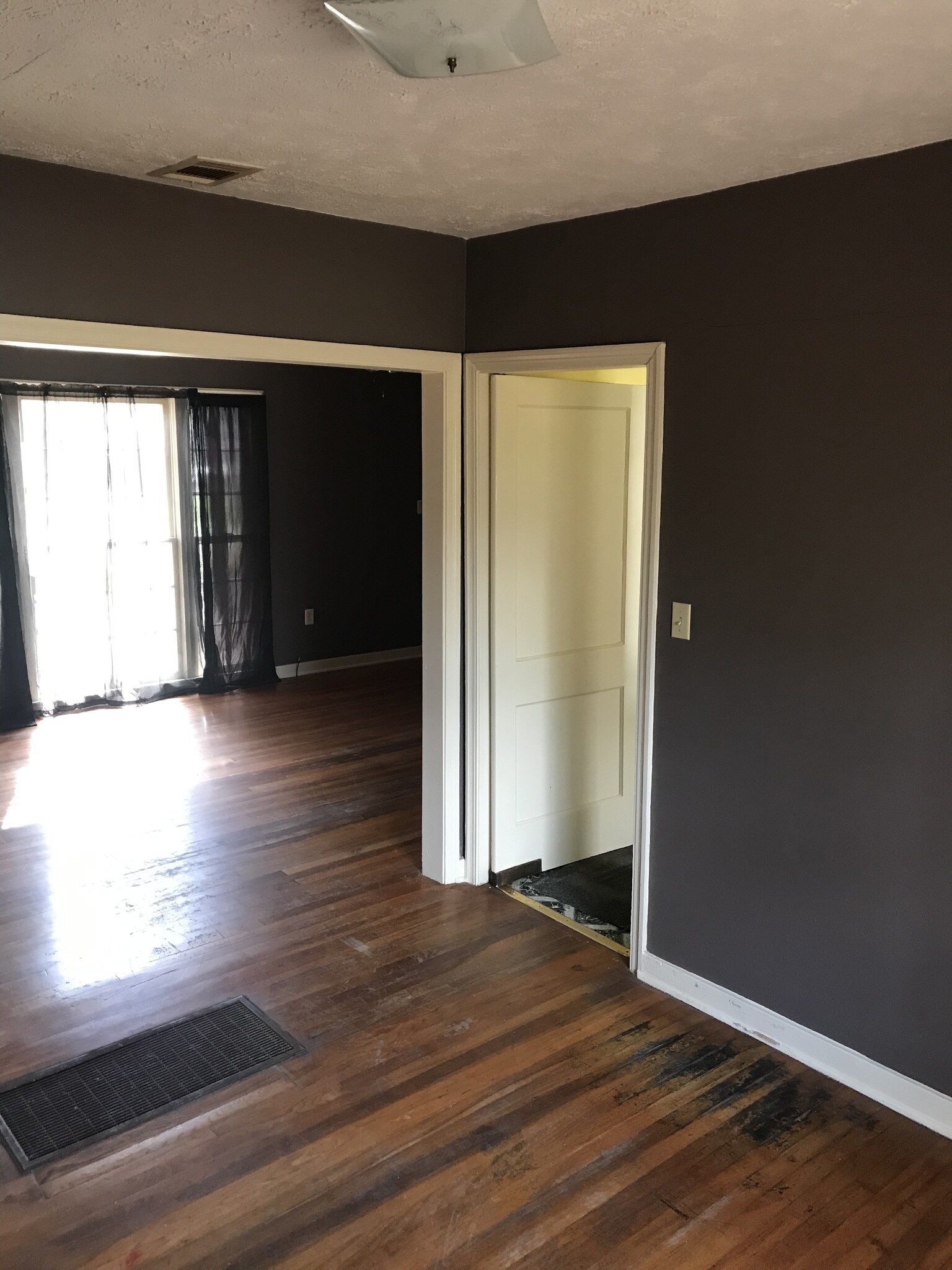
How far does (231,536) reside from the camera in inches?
285

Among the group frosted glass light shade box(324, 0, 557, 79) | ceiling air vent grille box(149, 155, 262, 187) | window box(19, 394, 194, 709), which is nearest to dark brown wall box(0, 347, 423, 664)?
window box(19, 394, 194, 709)

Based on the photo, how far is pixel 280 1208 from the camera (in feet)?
7.99

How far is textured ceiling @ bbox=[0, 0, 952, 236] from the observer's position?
180cm

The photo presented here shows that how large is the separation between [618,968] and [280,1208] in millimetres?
1486

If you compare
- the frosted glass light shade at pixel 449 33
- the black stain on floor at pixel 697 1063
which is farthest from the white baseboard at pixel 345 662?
the frosted glass light shade at pixel 449 33

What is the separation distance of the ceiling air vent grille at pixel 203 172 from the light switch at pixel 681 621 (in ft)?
5.78

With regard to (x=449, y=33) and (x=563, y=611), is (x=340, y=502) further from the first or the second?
(x=449, y=33)

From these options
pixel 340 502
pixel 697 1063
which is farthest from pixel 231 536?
pixel 697 1063

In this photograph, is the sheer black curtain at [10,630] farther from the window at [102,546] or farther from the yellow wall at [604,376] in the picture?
the yellow wall at [604,376]

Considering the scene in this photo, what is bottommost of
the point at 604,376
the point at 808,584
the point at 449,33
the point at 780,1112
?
the point at 780,1112

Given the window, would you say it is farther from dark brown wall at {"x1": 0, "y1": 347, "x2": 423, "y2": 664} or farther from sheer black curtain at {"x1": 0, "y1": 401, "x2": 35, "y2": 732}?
dark brown wall at {"x1": 0, "y1": 347, "x2": 423, "y2": 664}

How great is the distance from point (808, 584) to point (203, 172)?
2.04 meters

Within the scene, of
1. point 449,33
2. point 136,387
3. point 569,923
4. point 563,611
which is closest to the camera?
point 449,33

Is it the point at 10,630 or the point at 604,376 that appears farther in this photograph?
the point at 10,630
